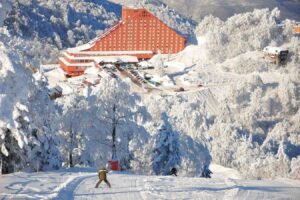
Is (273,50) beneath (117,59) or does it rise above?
above

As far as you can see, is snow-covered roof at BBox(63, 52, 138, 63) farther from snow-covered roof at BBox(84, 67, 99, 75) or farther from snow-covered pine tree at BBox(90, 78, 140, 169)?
snow-covered pine tree at BBox(90, 78, 140, 169)

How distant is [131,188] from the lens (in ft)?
63.9

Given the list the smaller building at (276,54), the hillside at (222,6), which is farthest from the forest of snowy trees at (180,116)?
the hillside at (222,6)

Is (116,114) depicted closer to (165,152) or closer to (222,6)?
(165,152)

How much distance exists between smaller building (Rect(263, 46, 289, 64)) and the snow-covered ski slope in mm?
43364

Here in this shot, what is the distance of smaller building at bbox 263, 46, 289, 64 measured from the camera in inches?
2520

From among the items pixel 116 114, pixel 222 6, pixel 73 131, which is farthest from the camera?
pixel 222 6

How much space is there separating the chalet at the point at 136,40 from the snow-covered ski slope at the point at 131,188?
49.3 meters

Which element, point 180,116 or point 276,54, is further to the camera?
point 276,54

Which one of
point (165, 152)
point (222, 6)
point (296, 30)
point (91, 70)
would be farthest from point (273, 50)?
point (222, 6)

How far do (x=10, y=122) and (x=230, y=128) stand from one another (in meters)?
33.2

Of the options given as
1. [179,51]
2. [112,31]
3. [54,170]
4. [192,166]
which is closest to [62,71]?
[112,31]

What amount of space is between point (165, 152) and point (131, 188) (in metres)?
8.30

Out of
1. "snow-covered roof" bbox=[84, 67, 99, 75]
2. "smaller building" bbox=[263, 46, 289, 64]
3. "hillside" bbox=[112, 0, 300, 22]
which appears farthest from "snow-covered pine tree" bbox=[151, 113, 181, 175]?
"hillside" bbox=[112, 0, 300, 22]
